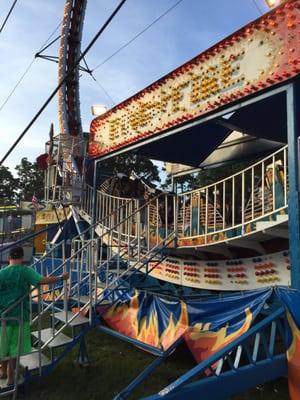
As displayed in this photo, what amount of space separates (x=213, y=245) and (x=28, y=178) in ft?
137

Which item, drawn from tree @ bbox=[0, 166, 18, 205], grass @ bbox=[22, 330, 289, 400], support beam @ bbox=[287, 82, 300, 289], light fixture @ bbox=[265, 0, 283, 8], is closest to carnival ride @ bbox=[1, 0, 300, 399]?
support beam @ bbox=[287, 82, 300, 289]

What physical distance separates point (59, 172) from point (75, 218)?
2.37 metres

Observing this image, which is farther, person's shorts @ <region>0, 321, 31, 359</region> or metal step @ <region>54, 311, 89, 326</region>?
metal step @ <region>54, 311, 89, 326</region>

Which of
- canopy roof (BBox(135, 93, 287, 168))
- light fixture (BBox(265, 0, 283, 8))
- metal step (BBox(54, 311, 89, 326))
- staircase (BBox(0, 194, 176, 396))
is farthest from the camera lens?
canopy roof (BBox(135, 93, 287, 168))

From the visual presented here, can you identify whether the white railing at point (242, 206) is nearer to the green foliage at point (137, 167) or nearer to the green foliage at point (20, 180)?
the green foliage at point (137, 167)

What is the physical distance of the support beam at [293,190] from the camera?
13.6 feet

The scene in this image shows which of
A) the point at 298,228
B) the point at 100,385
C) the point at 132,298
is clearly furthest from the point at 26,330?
the point at 298,228

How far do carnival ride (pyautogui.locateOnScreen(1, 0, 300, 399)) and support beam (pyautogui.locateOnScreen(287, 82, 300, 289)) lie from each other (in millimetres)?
11

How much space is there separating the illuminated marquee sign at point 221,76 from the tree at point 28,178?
36.1 meters

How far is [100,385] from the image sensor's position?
501 cm

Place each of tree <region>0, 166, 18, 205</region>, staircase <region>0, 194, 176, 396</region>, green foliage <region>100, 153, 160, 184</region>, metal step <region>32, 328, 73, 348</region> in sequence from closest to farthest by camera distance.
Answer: staircase <region>0, 194, 176, 396</region>, metal step <region>32, 328, 73, 348</region>, green foliage <region>100, 153, 160, 184</region>, tree <region>0, 166, 18, 205</region>

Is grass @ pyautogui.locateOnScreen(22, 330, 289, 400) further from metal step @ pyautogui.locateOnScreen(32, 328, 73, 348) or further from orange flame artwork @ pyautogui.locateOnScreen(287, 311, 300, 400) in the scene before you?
orange flame artwork @ pyautogui.locateOnScreen(287, 311, 300, 400)

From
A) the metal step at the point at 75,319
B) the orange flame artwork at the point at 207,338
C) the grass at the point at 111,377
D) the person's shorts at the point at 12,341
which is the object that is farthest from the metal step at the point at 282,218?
the person's shorts at the point at 12,341

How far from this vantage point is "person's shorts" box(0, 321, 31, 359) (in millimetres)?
4539
